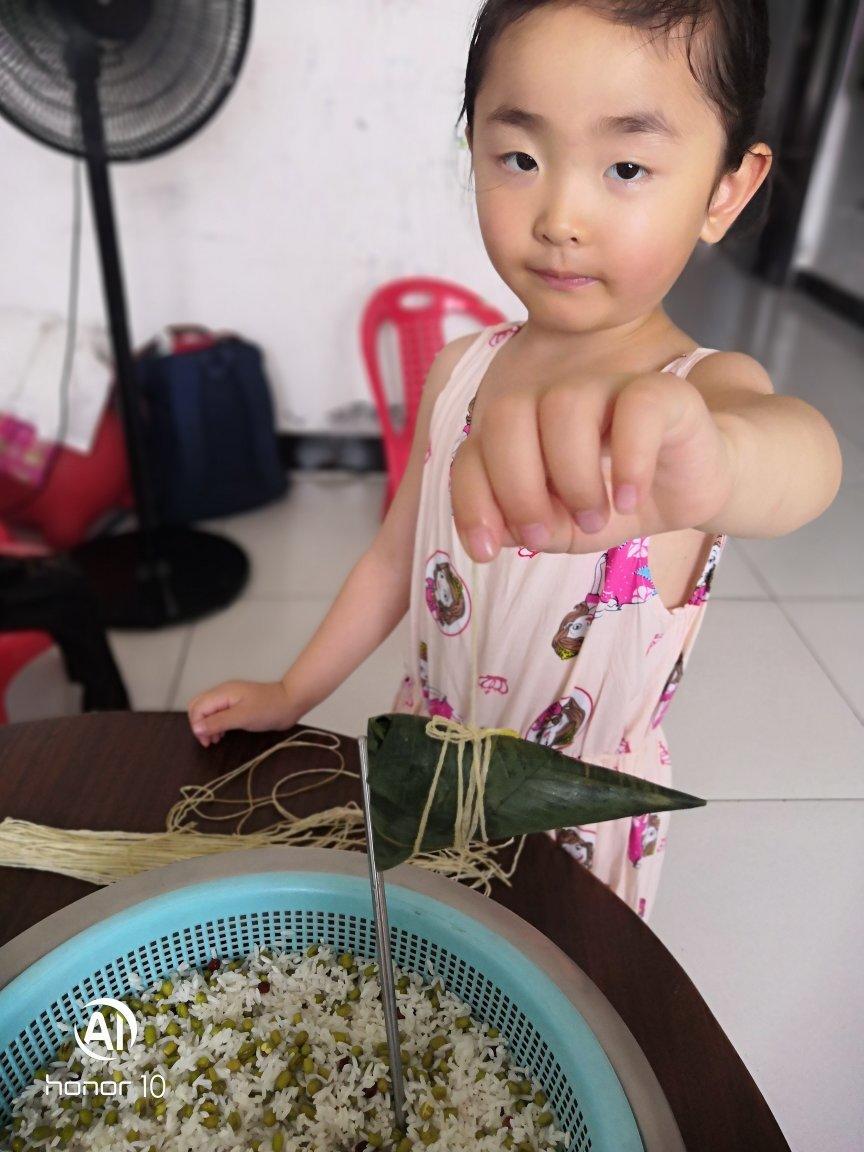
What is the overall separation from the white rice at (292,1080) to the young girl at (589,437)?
215mm

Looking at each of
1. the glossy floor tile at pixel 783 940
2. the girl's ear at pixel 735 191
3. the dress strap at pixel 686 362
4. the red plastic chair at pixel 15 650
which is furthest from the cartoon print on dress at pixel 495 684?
the red plastic chair at pixel 15 650

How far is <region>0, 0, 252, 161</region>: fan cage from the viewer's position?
155cm

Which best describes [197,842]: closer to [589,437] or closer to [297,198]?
[589,437]

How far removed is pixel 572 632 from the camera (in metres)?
0.82

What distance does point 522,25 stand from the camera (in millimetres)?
597

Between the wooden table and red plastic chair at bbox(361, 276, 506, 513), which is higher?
the wooden table

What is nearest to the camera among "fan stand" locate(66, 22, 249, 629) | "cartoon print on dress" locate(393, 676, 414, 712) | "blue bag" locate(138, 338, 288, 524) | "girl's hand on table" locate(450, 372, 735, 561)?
"girl's hand on table" locate(450, 372, 735, 561)

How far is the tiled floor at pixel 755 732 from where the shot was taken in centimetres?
124

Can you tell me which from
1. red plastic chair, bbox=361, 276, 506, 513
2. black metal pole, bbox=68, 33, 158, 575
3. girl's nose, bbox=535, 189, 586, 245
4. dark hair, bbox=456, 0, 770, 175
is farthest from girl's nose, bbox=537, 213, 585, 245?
red plastic chair, bbox=361, 276, 506, 513

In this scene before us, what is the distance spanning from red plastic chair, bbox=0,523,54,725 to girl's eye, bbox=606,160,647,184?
4.52ft

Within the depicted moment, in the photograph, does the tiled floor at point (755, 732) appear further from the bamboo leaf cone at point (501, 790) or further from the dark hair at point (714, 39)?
the dark hair at point (714, 39)

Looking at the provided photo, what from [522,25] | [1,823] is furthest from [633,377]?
[1,823]

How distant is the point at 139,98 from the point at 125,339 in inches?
18.9

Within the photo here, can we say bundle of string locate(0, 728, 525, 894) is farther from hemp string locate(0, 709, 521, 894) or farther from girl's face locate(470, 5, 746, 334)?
girl's face locate(470, 5, 746, 334)
